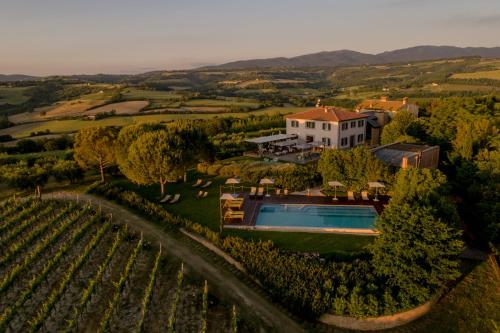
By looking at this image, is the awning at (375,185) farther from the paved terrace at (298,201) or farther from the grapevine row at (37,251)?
the grapevine row at (37,251)

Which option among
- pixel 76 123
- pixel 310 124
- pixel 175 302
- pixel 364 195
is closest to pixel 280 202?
pixel 364 195

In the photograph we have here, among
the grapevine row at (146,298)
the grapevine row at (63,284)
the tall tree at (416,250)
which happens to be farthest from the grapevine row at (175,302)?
the tall tree at (416,250)

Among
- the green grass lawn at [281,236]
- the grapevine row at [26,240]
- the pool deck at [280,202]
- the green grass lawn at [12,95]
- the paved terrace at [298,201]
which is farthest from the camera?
the green grass lawn at [12,95]

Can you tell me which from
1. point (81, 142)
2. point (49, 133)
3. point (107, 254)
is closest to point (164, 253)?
point (107, 254)

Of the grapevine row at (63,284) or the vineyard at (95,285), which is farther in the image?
the vineyard at (95,285)

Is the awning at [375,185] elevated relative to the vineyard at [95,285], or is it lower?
elevated

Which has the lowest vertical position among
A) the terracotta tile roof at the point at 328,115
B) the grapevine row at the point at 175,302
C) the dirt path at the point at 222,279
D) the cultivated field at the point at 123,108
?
the dirt path at the point at 222,279
